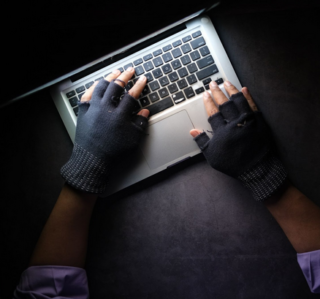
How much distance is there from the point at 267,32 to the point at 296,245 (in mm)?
631

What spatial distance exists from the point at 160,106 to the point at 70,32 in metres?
0.29

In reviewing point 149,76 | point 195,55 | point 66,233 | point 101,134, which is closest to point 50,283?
point 66,233

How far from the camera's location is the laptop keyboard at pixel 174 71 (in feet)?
2.12

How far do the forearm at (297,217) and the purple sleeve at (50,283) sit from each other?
24.1 inches

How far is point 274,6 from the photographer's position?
1.92 ft

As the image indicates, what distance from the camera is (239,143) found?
64cm

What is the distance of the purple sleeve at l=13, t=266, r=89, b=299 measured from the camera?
0.62 meters

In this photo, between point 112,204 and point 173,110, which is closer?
point 173,110

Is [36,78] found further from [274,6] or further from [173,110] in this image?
[274,6]

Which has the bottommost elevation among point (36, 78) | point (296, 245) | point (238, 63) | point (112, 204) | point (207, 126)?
point (296, 245)

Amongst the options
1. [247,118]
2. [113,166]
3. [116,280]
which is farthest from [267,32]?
[116,280]

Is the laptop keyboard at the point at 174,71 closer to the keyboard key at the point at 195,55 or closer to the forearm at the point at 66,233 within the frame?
the keyboard key at the point at 195,55

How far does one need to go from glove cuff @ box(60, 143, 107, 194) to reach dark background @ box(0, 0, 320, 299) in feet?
0.39

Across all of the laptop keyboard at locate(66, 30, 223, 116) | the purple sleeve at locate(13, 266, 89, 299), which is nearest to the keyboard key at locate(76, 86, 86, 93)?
the laptop keyboard at locate(66, 30, 223, 116)
